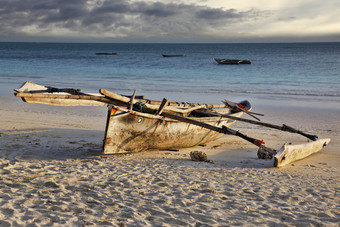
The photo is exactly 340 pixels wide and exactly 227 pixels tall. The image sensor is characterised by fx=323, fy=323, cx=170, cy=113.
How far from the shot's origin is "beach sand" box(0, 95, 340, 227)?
11.9 feet

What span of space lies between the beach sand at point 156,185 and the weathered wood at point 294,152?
121 millimetres

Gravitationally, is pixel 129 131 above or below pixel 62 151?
above

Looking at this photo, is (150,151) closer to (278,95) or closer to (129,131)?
(129,131)

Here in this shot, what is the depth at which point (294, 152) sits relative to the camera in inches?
248

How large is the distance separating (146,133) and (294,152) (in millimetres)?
2936

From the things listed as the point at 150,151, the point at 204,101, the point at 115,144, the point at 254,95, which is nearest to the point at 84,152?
the point at 115,144

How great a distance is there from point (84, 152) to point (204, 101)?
831 cm

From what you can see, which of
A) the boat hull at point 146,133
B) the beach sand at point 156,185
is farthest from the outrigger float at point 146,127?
the beach sand at point 156,185

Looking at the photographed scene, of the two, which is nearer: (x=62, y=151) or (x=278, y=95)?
(x=62, y=151)

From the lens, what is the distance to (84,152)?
6652mm

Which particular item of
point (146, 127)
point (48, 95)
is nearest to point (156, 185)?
point (146, 127)

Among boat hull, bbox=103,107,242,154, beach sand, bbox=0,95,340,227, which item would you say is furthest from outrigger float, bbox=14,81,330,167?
beach sand, bbox=0,95,340,227

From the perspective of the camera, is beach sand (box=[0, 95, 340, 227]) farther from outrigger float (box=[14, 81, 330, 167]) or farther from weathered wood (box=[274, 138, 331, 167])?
outrigger float (box=[14, 81, 330, 167])

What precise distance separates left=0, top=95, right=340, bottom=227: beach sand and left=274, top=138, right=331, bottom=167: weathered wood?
12 cm
